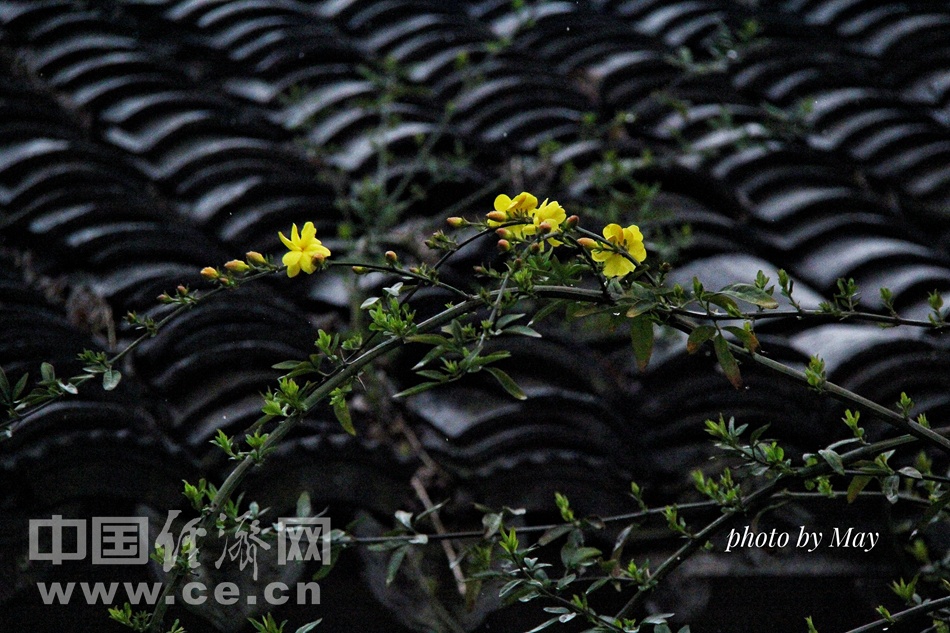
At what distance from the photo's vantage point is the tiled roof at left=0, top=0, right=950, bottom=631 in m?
1.73


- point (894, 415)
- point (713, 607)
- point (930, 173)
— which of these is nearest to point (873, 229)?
point (930, 173)

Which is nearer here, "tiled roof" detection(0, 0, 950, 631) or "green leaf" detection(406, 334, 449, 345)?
"green leaf" detection(406, 334, 449, 345)

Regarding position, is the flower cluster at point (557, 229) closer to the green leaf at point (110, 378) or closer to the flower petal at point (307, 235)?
the flower petal at point (307, 235)

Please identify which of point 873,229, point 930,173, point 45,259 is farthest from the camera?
point 930,173

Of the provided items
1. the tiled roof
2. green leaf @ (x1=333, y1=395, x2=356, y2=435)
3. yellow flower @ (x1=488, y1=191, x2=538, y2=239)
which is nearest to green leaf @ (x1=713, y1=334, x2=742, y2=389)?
yellow flower @ (x1=488, y1=191, x2=538, y2=239)

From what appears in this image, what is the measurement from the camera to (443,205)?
2664 millimetres

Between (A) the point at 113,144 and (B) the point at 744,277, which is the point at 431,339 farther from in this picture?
(A) the point at 113,144

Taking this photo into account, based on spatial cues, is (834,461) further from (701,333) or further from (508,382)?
(508,382)

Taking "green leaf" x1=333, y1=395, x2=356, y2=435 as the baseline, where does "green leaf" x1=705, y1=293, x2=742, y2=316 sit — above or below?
above

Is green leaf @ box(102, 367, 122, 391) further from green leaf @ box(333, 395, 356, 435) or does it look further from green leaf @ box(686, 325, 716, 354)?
green leaf @ box(686, 325, 716, 354)

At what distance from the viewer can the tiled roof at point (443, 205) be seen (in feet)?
5.68

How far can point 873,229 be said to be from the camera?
2.56 m

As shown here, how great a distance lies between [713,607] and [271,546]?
0.77 meters

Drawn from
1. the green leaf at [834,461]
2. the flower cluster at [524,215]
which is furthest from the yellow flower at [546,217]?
the green leaf at [834,461]
